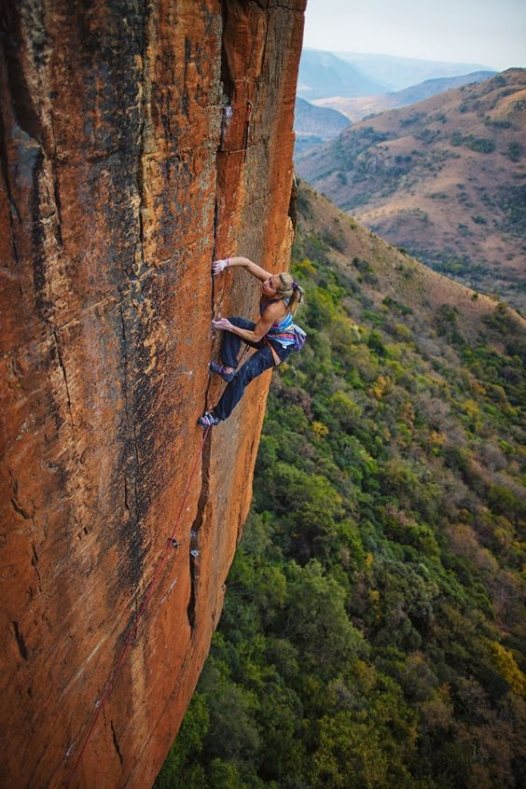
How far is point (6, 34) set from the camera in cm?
234

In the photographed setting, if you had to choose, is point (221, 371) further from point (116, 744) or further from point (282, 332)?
point (116, 744)

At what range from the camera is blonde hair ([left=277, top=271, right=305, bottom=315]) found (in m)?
5.10

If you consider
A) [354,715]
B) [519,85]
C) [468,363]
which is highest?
[519,85]

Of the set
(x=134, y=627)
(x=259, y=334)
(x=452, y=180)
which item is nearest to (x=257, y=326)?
(x=259, y=334)

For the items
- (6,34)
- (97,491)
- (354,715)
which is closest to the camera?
(6,34)

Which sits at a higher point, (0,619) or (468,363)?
(0,619)

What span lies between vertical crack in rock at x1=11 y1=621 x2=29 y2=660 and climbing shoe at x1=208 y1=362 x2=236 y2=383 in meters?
2.93

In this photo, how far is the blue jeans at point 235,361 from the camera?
560 cm

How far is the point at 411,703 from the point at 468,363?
1084 inches

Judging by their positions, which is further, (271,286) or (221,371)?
(221,371)

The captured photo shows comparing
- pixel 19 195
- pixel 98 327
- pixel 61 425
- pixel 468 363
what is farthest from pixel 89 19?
pixel 468 363

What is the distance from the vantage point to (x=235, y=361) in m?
5.75

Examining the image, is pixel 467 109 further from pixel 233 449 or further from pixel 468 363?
pixel 233 449

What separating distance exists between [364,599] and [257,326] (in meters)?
13.5
